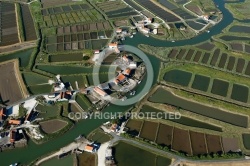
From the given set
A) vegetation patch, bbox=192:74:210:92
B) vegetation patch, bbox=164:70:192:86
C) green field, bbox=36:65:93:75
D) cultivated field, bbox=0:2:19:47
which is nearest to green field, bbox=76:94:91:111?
green field, bbox=36:65:93:75

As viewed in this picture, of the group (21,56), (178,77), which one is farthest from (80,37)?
(178,77)

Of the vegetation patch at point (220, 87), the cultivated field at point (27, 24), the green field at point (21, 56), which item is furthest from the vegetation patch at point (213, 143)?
the cultivated field at point (27, 24)

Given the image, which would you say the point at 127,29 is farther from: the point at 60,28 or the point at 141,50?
the point at 60,28

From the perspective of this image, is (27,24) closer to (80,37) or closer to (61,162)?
(80,37)

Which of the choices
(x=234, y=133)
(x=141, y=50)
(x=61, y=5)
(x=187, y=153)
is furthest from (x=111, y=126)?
(x=61, y=5)

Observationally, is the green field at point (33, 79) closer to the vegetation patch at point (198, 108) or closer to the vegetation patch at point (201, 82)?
the vegetation patch at point (198, 108)

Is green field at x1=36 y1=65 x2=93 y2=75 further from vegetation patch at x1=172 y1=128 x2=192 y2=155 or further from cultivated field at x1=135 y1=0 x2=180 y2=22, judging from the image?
cultivated field at x1=135 y1=0 x2=180 y2=22
